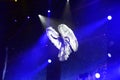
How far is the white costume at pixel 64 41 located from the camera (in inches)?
275

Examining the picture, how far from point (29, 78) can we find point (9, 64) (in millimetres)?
608

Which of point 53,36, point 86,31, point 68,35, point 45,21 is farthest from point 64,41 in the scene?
point 45,21

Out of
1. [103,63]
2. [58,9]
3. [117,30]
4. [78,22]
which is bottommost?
[103,63]

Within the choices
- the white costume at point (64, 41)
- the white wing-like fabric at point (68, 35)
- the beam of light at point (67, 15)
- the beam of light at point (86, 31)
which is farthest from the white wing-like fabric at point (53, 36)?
the beam of light at point (86, 31)

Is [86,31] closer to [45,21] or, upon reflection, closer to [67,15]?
[67,15]

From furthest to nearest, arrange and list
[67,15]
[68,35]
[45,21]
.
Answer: [45,21] → [67,15] → [68,35]

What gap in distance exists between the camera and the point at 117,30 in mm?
6391

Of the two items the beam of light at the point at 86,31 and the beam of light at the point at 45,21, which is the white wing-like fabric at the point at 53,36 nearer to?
the beam of light at the point at 45,21

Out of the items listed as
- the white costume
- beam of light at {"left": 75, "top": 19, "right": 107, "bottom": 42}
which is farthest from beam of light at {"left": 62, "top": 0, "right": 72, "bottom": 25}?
beam of light at {"left": 75, "top": 19, "right": 107, "bottom": 42}

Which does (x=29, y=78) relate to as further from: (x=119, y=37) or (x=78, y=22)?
(x=119, y=37)

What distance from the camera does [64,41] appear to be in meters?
7.15

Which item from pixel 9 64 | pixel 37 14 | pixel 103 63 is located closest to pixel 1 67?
pixel 9 64

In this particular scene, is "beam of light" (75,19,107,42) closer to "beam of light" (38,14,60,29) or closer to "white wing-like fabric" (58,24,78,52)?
"white wing-like fabric" (58,24,78,52)

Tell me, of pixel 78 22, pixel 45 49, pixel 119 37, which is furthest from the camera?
pixel 45 49
